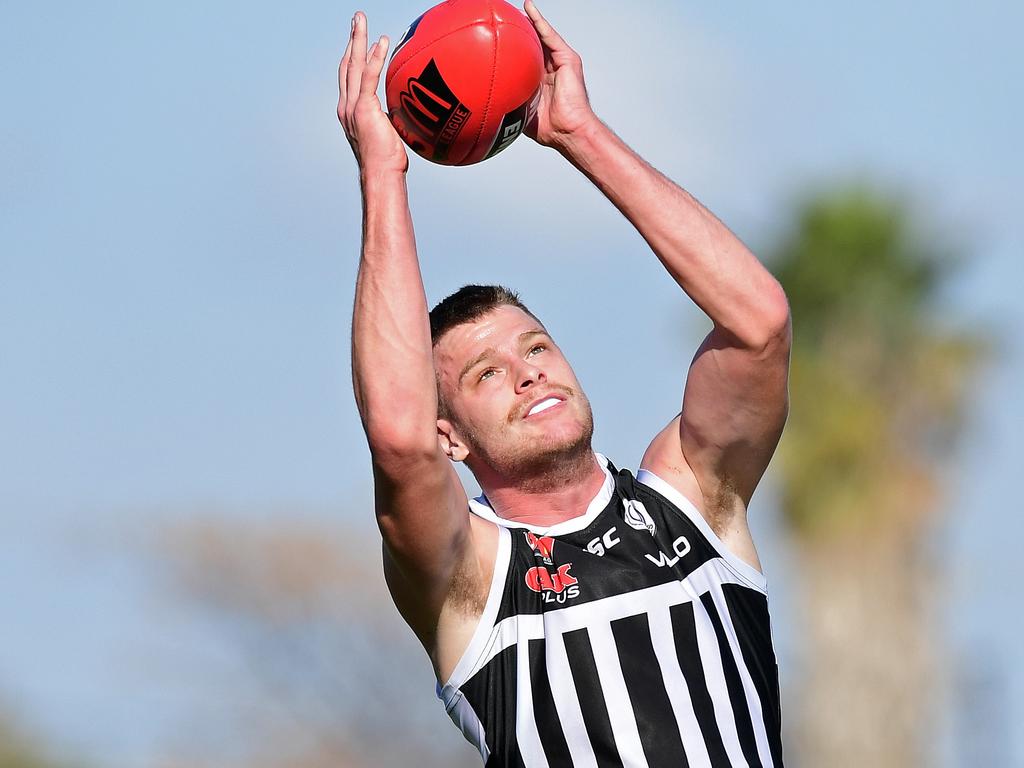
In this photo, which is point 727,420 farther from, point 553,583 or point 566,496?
point 553,583

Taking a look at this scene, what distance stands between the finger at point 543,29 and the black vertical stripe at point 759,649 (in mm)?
2060

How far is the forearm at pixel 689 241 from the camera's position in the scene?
541 cm

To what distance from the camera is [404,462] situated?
491cm

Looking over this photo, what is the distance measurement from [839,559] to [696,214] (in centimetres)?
1970

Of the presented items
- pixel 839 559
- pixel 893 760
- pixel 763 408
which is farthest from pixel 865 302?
pixel 763 408

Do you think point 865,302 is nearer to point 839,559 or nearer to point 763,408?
point 839,559

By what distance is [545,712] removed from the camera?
5176mm

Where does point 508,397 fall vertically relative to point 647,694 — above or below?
above

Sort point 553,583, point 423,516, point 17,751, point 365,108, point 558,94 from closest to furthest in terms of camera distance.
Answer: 1. point 423,516
2. point 365,108
3. point 553,583
4. point 558,94
5. point 17,751

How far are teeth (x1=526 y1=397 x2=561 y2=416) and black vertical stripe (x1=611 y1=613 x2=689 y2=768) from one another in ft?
2.63

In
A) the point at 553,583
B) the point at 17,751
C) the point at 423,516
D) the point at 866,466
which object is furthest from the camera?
the point at 17,751

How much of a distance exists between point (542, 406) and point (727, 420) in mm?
687

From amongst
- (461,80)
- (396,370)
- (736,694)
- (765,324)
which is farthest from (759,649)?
(461,80)

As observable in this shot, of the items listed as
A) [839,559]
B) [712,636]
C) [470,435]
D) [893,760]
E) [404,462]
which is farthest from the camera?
[839,559]
